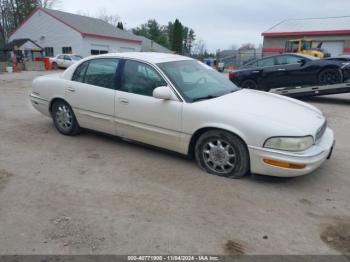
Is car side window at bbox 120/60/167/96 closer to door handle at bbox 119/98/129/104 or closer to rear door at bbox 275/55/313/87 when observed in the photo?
door handle at bbox 119/98/129/104

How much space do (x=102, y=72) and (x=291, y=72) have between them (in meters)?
7.66

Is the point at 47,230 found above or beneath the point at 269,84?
beneath

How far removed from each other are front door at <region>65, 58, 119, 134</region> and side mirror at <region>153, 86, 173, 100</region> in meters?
0.90

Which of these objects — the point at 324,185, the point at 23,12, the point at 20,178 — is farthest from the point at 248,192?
the point at 23,12

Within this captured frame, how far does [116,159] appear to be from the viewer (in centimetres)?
476

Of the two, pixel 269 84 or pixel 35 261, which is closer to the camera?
pixel 35 261

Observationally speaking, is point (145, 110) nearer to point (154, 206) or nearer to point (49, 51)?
point (154, 206)

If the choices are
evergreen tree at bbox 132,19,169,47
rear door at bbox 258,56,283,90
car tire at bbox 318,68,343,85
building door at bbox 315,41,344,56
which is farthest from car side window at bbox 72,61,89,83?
evergreen tree at bbox 132,19,169,47

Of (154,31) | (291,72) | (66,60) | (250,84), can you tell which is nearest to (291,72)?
(291,72)

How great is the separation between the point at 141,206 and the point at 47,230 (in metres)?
0.94

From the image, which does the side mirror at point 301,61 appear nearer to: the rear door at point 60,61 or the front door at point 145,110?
the front door at point 145,110

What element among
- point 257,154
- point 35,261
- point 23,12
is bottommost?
point 35,261

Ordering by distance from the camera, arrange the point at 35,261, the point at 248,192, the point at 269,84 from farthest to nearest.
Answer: the point at 269,84, the point at 248,192, the point at 35,261

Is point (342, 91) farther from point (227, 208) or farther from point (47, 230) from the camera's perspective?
point (47, 230)
